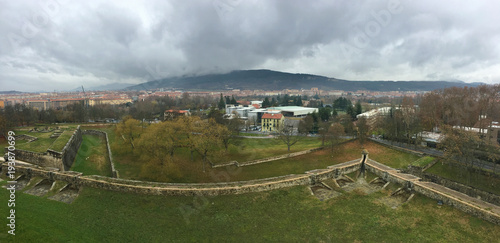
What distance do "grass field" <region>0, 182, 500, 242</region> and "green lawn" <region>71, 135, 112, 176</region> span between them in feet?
35.4

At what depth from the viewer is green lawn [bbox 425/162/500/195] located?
2018 cm

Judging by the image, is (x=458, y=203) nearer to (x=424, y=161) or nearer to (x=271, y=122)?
(x=424, y=161)

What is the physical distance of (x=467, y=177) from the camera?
21781 millimetres

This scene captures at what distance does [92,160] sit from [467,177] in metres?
41.6

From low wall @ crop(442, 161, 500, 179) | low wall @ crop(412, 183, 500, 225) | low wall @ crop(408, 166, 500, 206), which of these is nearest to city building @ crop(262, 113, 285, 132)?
low wall @ crop(408, 166, 500, 206)

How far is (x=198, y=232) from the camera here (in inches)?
501

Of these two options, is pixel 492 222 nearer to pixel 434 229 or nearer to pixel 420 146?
pixel 434 229

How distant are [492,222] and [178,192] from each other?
18224 mm

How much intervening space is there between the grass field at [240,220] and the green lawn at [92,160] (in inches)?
425

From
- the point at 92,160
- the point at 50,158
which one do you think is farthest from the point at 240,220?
the point at 92,160

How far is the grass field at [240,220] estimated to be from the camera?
476 inches

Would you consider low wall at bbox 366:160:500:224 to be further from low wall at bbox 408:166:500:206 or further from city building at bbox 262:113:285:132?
city building at bbox 262:113:285:132

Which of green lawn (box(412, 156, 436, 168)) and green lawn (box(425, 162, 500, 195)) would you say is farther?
green lawn (box(412, 156, 436, 168))

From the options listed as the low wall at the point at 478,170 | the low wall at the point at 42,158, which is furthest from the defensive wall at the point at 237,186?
the low wall at the point at 478,170
